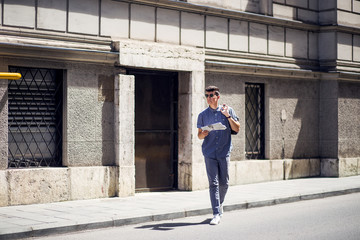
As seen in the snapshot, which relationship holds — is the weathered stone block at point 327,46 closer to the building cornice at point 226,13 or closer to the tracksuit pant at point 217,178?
the building cornice at point 226,13

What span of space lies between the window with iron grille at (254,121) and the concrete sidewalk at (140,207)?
1.06 m

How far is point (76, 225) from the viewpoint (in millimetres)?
8094

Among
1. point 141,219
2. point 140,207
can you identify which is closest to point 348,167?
point 140,207

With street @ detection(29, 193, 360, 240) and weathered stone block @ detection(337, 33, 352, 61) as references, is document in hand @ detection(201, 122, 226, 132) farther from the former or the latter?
weathered stone block @ detection(337, 33, 352, 61)

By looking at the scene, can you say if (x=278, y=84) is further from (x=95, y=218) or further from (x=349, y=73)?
(x=95, y=218)

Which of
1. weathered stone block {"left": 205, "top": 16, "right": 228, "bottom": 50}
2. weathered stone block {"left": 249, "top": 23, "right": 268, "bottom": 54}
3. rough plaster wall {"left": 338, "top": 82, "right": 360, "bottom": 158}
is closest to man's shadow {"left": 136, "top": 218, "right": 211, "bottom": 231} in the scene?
weathered stone block {"left": 205, "top": 16, "right": 228, "bottom": 50}

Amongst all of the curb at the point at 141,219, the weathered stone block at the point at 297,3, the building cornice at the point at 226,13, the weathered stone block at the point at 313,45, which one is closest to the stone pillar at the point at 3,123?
the curb at the point at 141,219

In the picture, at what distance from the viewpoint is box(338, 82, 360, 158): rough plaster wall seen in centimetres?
1566

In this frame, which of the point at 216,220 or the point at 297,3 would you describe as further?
the point at 297,3

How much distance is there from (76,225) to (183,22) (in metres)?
6.27

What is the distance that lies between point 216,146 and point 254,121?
20.4 ft

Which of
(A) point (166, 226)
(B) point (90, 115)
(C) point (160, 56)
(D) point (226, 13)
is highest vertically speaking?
(D) point (226, 13)

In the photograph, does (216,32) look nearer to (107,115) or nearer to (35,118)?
(107,115)

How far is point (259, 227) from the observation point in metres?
8.20
